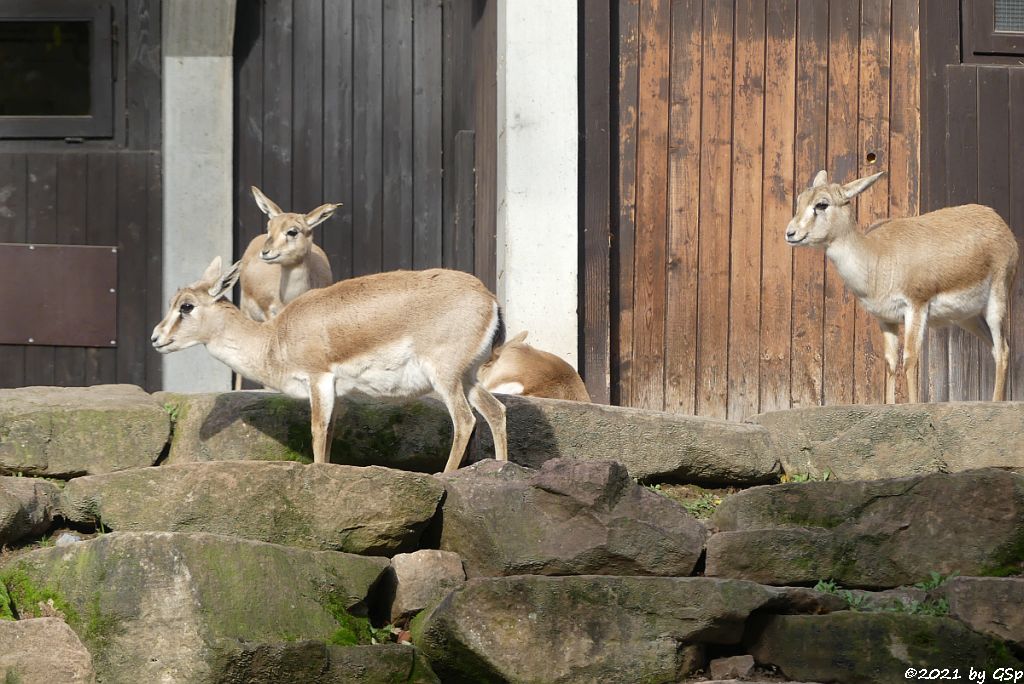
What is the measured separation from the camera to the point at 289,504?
22.6 ft

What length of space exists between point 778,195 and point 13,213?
18.5ft

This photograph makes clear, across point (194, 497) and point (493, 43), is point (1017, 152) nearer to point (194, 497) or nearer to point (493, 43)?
point (493, 43)

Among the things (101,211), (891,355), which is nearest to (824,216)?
(891,355)

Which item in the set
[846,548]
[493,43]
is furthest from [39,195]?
[846,548]

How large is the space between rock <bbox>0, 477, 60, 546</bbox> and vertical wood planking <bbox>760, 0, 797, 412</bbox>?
16.9 ft

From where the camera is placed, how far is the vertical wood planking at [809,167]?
413 inches

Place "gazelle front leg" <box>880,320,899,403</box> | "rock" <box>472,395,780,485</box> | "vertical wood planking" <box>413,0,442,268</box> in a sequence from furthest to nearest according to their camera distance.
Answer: "vertical wood planking" <box>413,0,442,268</box> → "gazelle front leg" <box>880,320,899,403</box> → "rock" <box>472,395,780,485</box>

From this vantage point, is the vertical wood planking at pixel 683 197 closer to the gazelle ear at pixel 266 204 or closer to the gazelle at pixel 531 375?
the gazelle at pixel 531 375

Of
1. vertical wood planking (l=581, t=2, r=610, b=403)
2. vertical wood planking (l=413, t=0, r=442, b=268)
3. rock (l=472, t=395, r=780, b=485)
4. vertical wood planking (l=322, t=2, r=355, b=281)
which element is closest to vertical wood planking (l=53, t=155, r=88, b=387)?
vertical wood planking (l=322, t=2, r=355, b=281)

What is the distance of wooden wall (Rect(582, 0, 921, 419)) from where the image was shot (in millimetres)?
10445

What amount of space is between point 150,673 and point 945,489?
141 inches

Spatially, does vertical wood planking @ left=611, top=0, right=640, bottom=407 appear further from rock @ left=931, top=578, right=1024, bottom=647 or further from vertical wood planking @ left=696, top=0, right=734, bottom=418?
rock @ left=931, top=578, right=1024, bottom=647

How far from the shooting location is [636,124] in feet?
34.4

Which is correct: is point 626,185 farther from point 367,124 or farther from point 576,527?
point 576,527
